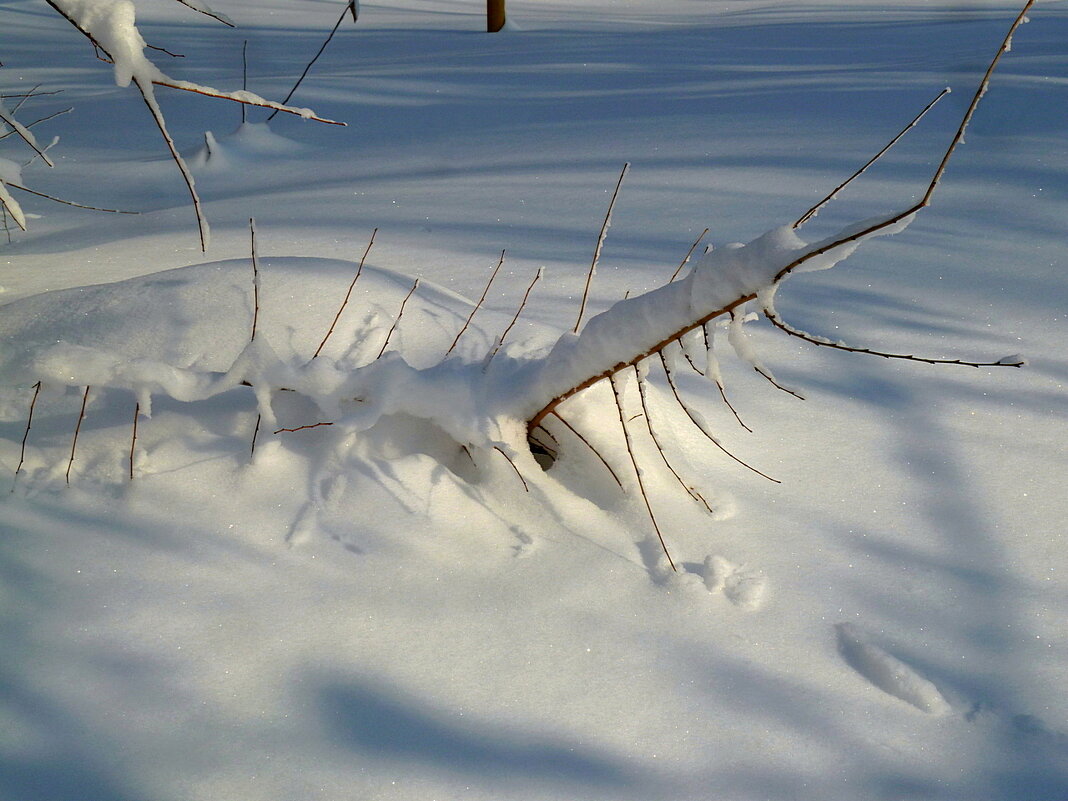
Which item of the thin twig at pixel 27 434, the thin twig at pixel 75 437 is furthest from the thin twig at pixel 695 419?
the thin twig at pixel 27 434

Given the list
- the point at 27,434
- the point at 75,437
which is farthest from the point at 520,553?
the point at 27,434

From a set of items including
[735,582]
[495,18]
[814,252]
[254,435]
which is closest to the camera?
[814,252]

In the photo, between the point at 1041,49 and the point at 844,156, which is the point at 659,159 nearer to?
the point at 844,156

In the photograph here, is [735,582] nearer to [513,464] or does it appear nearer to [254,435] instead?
[513,464]

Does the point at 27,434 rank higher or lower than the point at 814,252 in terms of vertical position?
lower

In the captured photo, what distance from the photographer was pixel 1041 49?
18.3 ft

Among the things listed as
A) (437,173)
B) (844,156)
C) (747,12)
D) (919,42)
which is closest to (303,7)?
(747,12)

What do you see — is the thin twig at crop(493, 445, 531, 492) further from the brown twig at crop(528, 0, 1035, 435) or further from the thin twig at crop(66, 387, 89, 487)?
the thin twig at crop(66, 387, 89, 487)

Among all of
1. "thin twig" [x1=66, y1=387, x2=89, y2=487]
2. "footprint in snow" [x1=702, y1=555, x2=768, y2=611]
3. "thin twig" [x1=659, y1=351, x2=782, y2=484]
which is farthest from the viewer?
"thin twig" [x1=66, y1=387, x2=89, y2=487]

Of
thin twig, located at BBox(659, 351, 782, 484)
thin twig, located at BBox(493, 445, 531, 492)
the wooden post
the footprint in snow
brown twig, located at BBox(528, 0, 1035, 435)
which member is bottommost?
the footprint in snow

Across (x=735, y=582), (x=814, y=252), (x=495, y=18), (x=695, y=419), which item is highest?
(x=495, y=18)

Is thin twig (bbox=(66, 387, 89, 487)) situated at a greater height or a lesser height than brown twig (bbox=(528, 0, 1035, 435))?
lesser

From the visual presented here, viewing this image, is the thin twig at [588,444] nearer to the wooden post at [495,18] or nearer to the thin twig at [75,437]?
the thin twig at [75,437]

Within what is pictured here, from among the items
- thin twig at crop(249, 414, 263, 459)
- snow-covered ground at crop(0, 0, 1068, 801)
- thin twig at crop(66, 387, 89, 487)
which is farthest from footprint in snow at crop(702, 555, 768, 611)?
thin twig at crop(66, 387, 89, 487)
